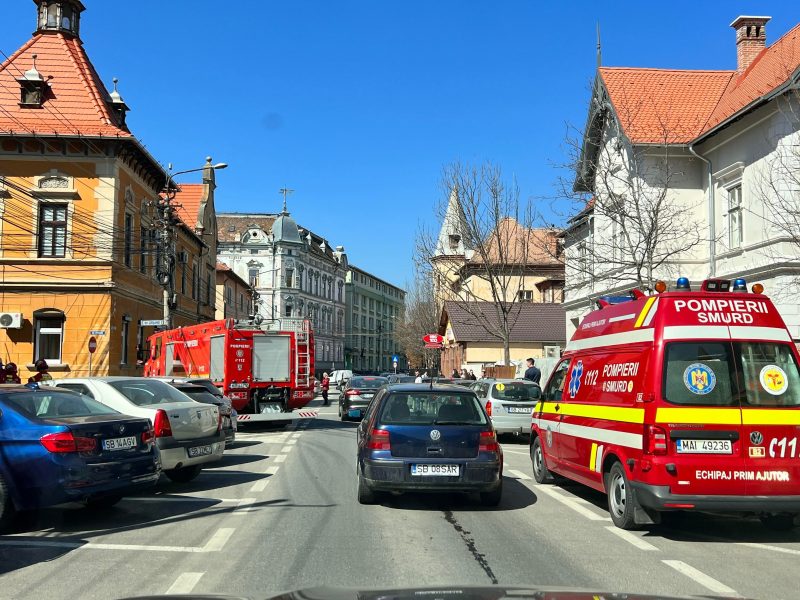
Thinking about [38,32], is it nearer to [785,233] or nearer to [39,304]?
[39,304]

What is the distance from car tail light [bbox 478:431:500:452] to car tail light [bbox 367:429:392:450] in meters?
1.09

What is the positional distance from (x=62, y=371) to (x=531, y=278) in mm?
45658

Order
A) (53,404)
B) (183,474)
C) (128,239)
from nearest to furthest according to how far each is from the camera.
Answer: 1. (53,404)
2. (183,474)
3. (128,239)

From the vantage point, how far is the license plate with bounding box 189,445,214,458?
1027cm

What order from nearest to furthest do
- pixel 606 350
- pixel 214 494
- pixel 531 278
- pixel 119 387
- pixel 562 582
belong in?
pixel 562 582
pixel 606 350
pixel 214 494
pixel 119 387
pixel 531 278

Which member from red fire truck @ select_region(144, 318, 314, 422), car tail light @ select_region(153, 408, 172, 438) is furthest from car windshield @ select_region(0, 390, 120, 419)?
red fire truck @ select_region(144, 318, 314, 422)

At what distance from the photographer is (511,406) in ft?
56.6

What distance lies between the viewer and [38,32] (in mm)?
30641

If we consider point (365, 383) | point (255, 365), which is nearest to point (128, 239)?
point (255, 365)

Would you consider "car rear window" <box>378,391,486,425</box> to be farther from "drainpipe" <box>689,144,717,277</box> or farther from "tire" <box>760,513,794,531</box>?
"drainpipe" <box>689,144,717,277</box>

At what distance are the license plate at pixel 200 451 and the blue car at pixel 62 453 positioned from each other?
1.75 metres

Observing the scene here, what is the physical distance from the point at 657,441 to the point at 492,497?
2.53 meters

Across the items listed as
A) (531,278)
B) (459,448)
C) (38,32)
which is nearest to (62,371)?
(38,32)

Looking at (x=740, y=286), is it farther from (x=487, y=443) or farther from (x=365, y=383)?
(x=365, y=383)
